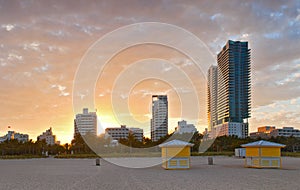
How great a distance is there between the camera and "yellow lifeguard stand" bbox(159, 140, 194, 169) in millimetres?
23875

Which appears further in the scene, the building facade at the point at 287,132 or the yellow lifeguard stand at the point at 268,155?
the building facade at the point at 287,132

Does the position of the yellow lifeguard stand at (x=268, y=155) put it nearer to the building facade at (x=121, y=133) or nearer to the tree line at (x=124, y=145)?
the tree line at (x=124, y=145)

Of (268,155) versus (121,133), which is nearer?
(268,155)

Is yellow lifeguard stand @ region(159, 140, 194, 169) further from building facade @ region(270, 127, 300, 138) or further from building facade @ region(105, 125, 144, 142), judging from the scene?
building facade @ region(270, 127, 300, 138)

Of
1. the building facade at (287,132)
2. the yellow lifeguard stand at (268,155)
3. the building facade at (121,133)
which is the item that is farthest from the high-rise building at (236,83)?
the yellow lifeguard stand at (268,155)

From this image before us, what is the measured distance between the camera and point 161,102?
43688 mm

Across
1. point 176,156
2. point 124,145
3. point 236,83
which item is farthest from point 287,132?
point 176,156

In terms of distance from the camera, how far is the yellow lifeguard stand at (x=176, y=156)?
78.3ft

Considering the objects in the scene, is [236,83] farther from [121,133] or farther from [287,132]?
[287,132]

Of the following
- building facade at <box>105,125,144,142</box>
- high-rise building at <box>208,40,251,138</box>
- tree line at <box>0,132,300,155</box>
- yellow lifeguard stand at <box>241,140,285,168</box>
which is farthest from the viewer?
high-rise building at <box>208,40,251,138</box>

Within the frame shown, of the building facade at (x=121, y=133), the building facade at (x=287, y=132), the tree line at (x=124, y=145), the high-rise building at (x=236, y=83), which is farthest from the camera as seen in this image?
the building facade at (x=287, y=132)

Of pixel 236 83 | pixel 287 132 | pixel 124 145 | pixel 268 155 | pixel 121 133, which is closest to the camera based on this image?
pixel 268 155

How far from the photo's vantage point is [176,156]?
24.0 metres

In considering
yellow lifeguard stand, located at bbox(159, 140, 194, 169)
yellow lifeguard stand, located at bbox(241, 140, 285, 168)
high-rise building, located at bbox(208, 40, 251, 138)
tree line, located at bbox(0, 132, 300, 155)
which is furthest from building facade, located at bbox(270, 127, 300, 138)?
yellow lifeguard stand, located at bbox(159, 140, 194, 169)
